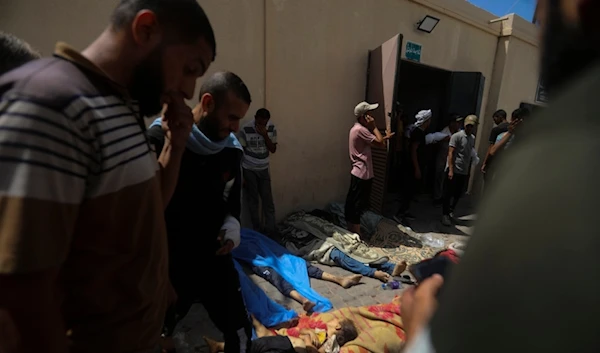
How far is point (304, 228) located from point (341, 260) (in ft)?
2.84

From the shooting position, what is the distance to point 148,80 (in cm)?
96

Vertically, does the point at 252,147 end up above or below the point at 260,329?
above

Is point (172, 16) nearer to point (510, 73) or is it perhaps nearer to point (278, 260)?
point (278, 260)

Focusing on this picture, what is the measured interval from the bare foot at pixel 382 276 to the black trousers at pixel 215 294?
6.82 feet

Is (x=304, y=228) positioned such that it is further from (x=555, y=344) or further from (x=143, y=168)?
(x=555, y=344)

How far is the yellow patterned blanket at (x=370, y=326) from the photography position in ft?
7.34

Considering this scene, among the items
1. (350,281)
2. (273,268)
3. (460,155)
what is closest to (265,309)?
(273,268)

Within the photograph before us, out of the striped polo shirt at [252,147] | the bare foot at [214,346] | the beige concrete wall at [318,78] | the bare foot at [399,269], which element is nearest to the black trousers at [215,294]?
the bare foot at [214,346]

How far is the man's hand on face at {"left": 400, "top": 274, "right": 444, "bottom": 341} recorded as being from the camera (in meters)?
0.62

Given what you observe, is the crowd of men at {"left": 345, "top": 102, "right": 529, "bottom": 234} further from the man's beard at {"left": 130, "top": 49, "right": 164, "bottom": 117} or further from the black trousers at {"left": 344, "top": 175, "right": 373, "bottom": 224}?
the man's beard at {"left": 130, "top": 49, "right": 164, "bottom": 117}

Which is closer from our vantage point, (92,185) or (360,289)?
(92,185)

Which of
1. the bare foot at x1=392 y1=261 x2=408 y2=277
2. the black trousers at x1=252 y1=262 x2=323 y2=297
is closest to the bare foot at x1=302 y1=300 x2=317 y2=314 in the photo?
the black trousers at x1=252 y1=262 x2=323 y2=297

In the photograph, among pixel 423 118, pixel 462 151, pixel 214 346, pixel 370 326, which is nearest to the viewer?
pixel 214 346

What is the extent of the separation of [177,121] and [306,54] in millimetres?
3729
